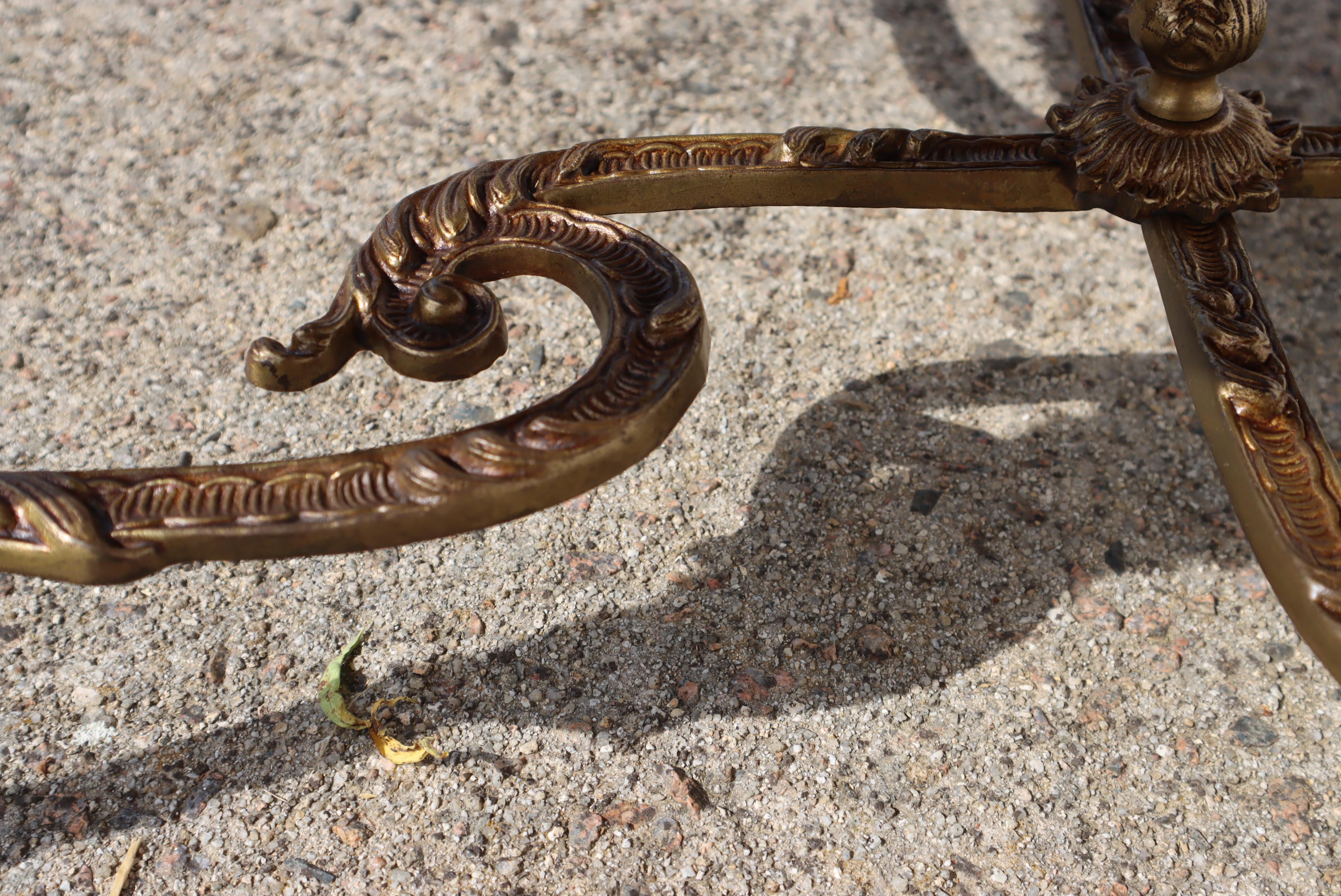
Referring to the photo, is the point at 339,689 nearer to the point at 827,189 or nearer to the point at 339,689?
the point at 339,689

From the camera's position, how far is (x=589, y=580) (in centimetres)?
155

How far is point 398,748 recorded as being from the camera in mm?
1358

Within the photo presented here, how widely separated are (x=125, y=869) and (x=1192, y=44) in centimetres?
144

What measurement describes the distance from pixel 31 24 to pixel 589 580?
1.76 metres

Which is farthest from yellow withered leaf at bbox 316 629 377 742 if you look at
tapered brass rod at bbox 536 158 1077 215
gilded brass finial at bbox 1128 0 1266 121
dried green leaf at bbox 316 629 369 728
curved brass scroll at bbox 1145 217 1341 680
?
gilded brass finial at bbox 1128 0 1266 121

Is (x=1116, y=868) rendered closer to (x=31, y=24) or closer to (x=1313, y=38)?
(x=1313, y=38)

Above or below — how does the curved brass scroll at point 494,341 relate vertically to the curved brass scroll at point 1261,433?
above

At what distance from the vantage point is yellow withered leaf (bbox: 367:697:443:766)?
135cm

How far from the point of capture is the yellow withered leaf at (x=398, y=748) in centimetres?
135

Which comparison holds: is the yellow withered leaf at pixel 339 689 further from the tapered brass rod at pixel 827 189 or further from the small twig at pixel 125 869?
the tapered brass rod at pixel 827 189

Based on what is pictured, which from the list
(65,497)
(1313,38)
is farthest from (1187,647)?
(1313,38)

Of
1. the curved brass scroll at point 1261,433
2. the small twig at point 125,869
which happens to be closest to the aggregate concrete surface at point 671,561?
the small twig at point 125,869

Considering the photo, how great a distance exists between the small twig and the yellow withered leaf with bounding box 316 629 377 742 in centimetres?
23

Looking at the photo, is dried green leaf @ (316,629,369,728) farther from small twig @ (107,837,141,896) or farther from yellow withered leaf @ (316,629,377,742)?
small twig @ (107,837,141,896)
